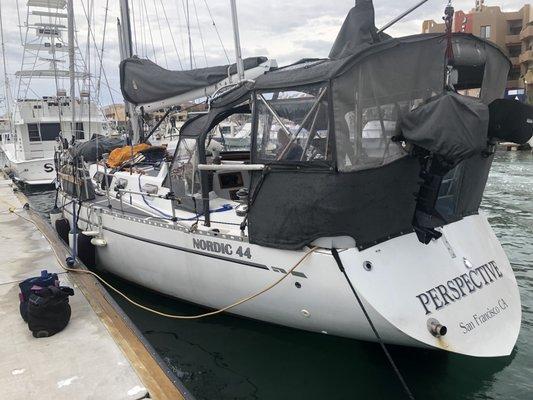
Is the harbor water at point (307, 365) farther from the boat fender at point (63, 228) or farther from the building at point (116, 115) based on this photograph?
the building at point (116, 115)

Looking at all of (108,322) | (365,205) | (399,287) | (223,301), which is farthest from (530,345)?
(108,322)

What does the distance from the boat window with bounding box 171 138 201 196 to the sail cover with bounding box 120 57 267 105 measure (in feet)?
4.24

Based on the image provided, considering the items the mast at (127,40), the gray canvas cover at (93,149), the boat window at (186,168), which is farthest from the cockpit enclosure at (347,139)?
the gray canvas cover at (93,149)

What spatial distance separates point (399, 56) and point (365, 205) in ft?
4.69

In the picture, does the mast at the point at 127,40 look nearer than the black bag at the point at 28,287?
No

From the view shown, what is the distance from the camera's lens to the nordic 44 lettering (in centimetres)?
448

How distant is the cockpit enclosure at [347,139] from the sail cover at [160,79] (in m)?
2.19

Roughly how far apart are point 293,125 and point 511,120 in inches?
85.5

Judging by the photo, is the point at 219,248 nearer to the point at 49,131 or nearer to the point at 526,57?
the point at 49,131

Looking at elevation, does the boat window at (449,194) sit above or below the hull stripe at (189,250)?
above

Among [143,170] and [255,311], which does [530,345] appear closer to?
[255,311]

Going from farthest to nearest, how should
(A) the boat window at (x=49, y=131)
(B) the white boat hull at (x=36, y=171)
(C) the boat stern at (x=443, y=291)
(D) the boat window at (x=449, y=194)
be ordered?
(A) the boat window at (x=49, y=131), (B) the white boat hull at (x=36, y=171), (D) the boat window at (x=449, y=194), (C) the boat stern at (x=443, y=291)

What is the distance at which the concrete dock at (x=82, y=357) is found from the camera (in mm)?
3707

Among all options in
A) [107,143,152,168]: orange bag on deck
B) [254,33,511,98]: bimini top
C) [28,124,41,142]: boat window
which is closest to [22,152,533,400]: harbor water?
[254,33,511,98]: bimini top
